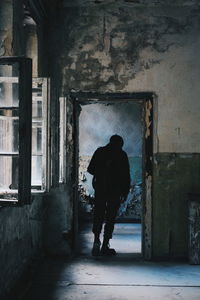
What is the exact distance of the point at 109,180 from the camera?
16.6 feet

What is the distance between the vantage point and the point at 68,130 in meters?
4.99

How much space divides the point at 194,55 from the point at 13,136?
253 cm

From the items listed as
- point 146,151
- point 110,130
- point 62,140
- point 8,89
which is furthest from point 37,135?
point 110,130

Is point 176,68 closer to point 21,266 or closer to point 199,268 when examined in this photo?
point 199,268

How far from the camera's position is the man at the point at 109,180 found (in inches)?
197

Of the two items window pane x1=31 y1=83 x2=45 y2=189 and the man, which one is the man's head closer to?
the man

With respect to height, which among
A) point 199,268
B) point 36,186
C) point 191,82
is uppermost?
point 191,82

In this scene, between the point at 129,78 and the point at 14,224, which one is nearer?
the point at 14,224

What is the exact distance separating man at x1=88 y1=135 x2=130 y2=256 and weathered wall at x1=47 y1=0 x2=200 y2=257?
44cm

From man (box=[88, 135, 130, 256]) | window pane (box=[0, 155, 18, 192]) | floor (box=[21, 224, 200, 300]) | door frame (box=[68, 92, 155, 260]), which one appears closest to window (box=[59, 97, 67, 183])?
door frame (box=[68, 92, 155, 260])

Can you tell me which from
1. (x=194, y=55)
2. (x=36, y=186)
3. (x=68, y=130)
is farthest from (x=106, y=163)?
(x=194, y=55)

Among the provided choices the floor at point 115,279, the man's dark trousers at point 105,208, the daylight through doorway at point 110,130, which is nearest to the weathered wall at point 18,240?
the floor at point 115,279

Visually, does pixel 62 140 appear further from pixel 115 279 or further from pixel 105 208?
pixel 115 279

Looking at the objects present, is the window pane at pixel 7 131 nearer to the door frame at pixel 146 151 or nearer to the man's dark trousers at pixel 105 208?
the door frame at pixel 146 151
